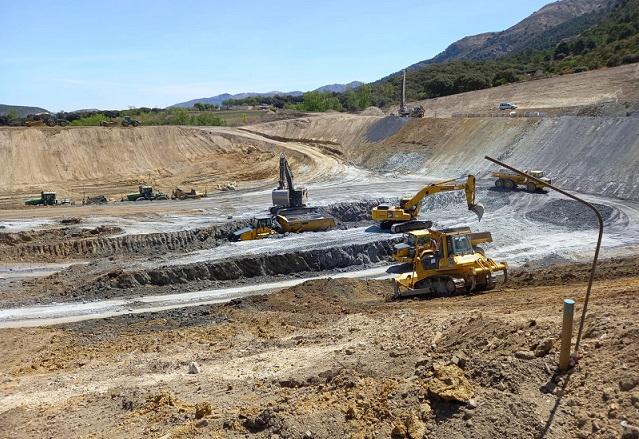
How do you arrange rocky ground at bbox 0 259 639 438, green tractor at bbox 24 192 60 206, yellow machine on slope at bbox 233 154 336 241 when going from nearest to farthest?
rocky ground at bbox 0 259 639 438 < yellow machine on slope at bbox 233 154 336 241 < green tractor at bbox 24 192 60 206

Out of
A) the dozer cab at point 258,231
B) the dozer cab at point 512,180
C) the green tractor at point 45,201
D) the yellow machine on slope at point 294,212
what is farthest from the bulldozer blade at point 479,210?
the green tractor at point 45,201

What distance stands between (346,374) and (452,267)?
8.48 m

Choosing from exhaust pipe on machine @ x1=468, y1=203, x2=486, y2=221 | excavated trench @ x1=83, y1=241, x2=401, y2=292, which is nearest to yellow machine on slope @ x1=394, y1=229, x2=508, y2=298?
exhaust pipe on machine @ x1=468, y1=203, x2=486, y2=221

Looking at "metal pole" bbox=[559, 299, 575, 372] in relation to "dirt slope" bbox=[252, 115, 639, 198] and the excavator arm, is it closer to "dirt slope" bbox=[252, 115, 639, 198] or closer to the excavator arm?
the excavator arm

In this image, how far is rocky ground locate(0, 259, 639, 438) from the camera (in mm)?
7660

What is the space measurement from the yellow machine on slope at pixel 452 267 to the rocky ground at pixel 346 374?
0.80 m

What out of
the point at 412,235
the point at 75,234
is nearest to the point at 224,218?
the point at 75,234

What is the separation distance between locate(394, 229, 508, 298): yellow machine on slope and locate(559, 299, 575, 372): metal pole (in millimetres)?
9163

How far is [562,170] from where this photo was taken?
3794cm

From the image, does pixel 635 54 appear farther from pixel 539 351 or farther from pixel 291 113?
pixel 539 351

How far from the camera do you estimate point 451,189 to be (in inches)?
981

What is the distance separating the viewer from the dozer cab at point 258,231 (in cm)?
2811

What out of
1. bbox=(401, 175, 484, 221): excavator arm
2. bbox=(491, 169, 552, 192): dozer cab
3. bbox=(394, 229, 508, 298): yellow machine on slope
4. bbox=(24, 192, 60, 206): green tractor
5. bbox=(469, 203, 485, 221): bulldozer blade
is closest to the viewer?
bbox=(394, 229, 508, 298): yellow machine on slope

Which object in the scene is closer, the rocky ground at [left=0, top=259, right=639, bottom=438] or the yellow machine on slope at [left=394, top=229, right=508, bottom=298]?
the rocky ground at [left=0, top=259, right=639, bottom=438]
